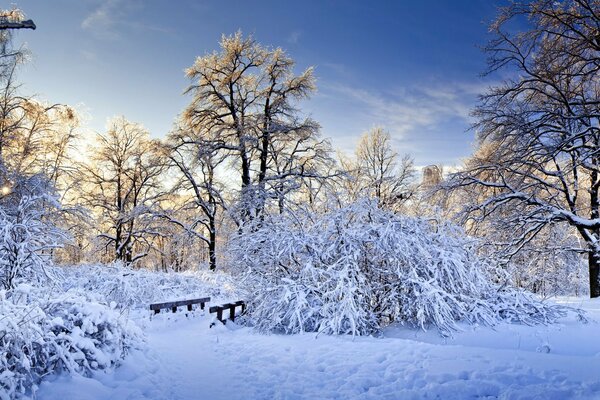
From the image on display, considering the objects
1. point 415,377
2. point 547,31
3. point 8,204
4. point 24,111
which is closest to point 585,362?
point 415,377

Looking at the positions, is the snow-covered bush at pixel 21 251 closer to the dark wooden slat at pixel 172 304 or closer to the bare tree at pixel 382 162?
the dark wooden slat at pixel 172 304

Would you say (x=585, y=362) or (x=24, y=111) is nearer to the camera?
(x=585, y=362)

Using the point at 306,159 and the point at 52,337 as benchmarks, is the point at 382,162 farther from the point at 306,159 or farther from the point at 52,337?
the point at 52,337

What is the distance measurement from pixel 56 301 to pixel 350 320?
4782mm

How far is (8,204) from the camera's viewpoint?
12.5 m

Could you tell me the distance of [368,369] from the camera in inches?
206

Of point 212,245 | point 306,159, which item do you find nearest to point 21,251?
point 306,159

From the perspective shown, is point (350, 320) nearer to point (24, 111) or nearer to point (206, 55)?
point (206, 55)

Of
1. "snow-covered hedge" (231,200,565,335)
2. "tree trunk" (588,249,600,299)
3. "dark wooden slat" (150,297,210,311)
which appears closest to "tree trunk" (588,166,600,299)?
"tree trunk" (588,249,600,299)

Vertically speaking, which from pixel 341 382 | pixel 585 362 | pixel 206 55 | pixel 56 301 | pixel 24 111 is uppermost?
pixel 206 55

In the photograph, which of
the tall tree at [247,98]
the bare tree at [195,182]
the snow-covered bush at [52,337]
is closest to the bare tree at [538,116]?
the tall tree at [247,98]

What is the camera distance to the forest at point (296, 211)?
6496mm

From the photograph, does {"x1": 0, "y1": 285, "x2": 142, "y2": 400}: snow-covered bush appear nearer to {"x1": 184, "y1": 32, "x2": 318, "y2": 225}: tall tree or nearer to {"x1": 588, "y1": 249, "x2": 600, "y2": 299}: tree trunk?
{"x1": 184, "y1": 32, "x2": 318, "y2": 225}: tall tree

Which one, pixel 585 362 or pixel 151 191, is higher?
pixel 151 191
